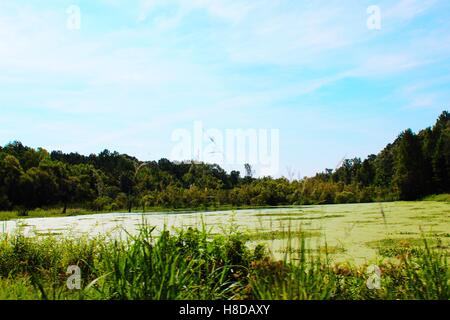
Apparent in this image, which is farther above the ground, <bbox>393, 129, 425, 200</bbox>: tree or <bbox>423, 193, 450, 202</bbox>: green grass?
<bbox>393, 129, 425, 200</bbox>: tree

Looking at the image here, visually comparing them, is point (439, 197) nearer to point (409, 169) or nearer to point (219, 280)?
point (409, 169)

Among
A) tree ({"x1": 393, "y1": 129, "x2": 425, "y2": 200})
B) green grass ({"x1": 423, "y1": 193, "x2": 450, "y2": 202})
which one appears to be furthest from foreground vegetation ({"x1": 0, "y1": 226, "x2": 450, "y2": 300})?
tree ({"x1": 393, "y1": 129, "x2": 425, "y2": 200})

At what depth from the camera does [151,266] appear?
2.61 meters

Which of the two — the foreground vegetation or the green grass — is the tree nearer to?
the green grass

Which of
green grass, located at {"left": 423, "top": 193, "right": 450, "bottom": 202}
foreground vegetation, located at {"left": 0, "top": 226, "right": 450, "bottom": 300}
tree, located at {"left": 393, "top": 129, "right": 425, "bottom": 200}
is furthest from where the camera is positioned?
tree, located at {"left": 393, "top": 129, "right": 425, "bottom": 200}

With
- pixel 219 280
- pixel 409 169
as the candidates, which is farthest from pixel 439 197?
pixel 219 280

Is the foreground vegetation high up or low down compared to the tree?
down

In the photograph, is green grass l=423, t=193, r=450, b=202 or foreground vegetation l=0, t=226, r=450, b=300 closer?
foreground vegetation l=0, t=226, r=450, b=300

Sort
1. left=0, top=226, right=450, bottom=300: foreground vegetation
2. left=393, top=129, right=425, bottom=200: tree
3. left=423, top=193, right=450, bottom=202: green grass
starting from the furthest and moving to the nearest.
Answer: left=393, top=129, right=425, bottom=200: tree
left=423, top=193, right=450, bottom=202: green grass
left=0, top=226, right=450, bottom=300: foreground vegetation
